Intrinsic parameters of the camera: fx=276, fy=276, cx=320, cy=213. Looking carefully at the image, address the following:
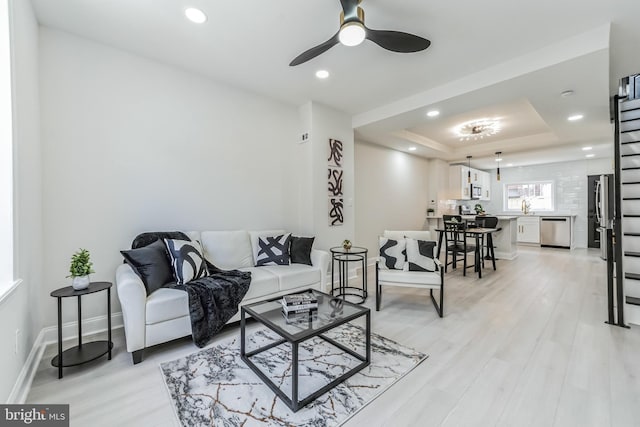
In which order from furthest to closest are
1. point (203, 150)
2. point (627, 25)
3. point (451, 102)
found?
point (451, 102) < point (203, 150) < point (627, 25)

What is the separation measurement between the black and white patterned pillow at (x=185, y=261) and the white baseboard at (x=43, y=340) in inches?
32.9

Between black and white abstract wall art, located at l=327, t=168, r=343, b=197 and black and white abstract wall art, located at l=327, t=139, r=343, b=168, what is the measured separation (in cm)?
9

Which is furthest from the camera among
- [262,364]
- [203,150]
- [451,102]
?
[451,102]

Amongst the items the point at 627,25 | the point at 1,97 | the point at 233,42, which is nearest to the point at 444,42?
the point at 627,25

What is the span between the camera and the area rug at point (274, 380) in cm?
152

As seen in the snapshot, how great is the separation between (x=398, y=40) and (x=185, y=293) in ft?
8.49

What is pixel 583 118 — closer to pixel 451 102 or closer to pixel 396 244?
pixel 451 102

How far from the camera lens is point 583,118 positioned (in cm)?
403

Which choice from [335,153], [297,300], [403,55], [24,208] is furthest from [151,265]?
[403,55]

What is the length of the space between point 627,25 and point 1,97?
15.2 feet

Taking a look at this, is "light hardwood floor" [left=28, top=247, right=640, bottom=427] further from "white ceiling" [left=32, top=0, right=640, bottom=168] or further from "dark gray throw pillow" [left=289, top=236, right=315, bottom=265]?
"white ceiling" [left=32, top=0, right=640, bottom=168]

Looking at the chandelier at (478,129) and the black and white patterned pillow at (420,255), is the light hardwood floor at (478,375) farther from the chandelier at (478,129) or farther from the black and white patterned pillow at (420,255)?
the chandelier at (478,129)

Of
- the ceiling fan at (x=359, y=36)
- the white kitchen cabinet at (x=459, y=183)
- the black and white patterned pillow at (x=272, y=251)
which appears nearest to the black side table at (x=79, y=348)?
the black and white patterned pillow at (x=272, y=251)

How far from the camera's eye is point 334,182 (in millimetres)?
4207
